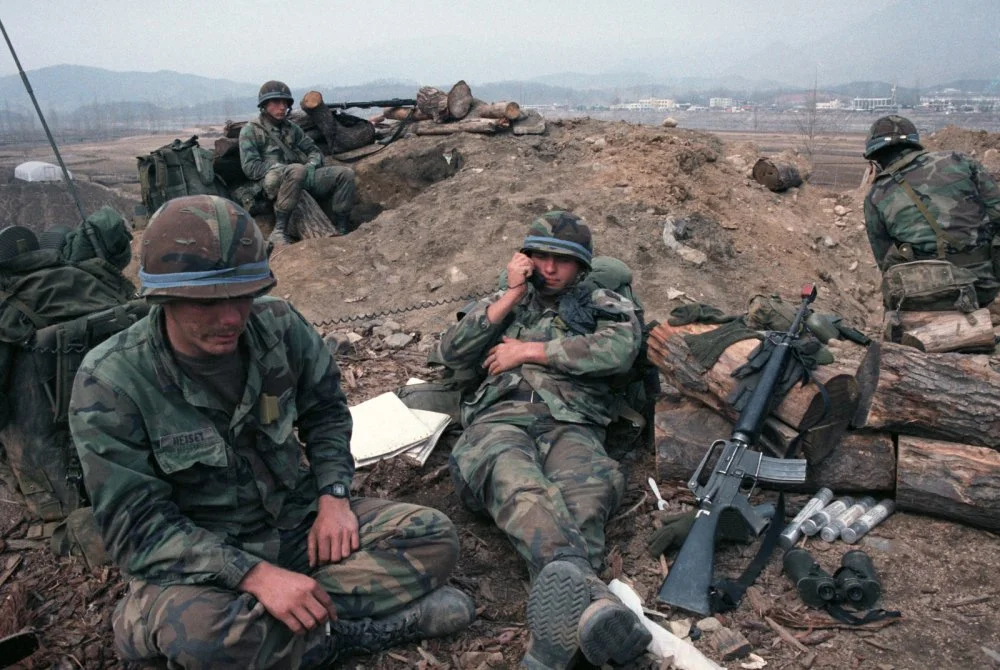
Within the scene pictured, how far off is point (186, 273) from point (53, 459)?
6.37 feet

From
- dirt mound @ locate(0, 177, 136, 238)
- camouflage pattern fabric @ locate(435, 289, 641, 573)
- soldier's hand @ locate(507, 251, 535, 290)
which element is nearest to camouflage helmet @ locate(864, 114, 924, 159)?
camouflage pattern fabric @ locate(435, 289, 641, 573)

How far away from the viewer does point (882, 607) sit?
3.10m

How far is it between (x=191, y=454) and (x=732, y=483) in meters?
2.35

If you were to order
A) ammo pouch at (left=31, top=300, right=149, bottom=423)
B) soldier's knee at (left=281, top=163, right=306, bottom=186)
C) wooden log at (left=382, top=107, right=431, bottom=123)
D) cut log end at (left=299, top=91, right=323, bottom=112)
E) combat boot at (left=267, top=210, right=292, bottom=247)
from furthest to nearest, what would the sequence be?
wooden log at (left=382, top=107, right=431, bottom=123)
cut log end at (left=299, top=91, right=323, bottom=112)
combat boot at (left=267, top=210, right=292, bottom=247)
soldier's knee at (left=281, top=163, right=306, bottom=186)
ammo pouch at (left=31, top=300, right=149, bottom=423)

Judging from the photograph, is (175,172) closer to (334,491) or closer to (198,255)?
(334,491)

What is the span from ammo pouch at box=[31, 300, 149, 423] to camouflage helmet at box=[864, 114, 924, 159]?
5.80m

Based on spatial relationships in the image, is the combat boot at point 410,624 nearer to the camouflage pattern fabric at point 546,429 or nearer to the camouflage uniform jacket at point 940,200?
the camouflage pattern fabric at point 546,429

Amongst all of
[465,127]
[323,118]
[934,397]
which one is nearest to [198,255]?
[934,397]

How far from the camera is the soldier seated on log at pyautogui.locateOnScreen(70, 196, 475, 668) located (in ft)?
7.88

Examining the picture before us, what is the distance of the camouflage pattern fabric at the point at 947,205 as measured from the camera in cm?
580

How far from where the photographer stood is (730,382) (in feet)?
12.5

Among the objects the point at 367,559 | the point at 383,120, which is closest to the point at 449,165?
the point at 383,120

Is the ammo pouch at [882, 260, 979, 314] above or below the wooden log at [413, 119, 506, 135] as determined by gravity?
below

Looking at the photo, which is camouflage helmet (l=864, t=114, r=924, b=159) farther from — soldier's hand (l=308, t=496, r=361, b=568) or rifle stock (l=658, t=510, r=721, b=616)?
soldier's hand (l=308, t=496, r=361, b=568)
